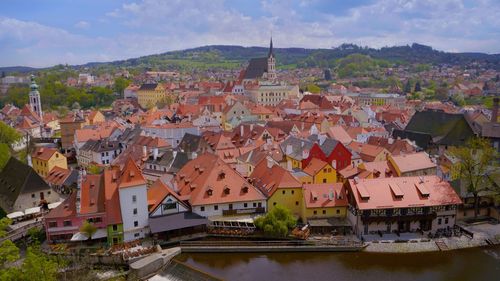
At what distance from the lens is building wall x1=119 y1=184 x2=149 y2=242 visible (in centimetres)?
3531

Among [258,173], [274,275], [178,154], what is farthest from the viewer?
[178,154]

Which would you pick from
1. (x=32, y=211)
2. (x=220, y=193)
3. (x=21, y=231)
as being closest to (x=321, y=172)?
(x=220, y=193)

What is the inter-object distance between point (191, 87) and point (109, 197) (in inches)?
5071

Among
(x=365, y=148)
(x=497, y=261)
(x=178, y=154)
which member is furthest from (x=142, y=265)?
(x=365, y=148)

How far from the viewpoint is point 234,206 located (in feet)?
129

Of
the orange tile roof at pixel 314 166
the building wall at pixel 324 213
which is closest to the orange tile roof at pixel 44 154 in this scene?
the orange tile roof at pixel 314 166

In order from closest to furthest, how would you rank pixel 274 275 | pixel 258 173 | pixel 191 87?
1. pixel 274 275
2. pixel 258 173
3. pixel 191 87

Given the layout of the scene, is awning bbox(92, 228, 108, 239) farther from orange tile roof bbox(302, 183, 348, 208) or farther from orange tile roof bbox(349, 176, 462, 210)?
orange tile roof bbox(349, 176, 462, 210)

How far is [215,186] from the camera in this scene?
1559 inches

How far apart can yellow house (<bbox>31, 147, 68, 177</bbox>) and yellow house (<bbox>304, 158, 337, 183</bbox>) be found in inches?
1395

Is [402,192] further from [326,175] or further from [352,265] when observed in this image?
[326,175]

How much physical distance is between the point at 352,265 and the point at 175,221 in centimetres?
1510

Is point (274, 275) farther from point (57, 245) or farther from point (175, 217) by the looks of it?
point (57, 245)

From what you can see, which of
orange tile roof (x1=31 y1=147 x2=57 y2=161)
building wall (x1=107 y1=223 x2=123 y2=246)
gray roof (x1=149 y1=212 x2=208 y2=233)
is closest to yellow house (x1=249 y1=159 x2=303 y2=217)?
gray roof (x1=149 y1=212 x2=208 y2=233)
